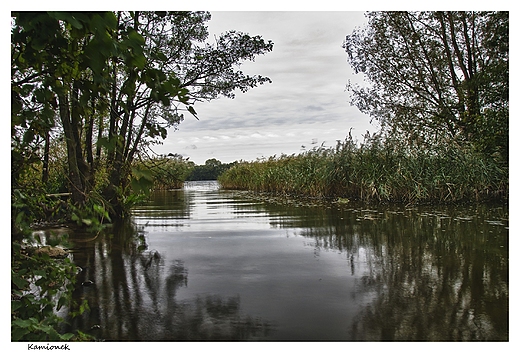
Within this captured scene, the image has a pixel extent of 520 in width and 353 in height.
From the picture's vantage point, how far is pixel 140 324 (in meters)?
2.82

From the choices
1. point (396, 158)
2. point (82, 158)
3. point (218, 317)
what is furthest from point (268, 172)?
point (218, 317)

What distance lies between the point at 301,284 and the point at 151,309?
4.40 feet

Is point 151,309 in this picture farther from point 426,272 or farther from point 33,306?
point 426,272

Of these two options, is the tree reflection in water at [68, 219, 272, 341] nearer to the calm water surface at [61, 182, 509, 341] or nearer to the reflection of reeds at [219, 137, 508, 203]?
the calm water surface at [61, 182, 509, 341]

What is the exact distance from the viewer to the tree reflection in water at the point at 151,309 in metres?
2.68

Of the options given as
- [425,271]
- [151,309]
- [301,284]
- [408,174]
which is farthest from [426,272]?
[408,174]

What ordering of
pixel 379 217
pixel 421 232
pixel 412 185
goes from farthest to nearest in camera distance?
1. pixel 412 185
2. pixel 379 217
3. pixel 421 232

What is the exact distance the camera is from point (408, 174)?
11711 mm

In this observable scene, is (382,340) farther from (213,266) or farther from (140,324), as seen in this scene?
(213,266)

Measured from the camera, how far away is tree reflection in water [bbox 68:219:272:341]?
268cm

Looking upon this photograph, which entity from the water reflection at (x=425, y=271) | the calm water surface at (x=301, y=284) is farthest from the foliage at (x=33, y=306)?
the water reflection at (x=425, y=271)

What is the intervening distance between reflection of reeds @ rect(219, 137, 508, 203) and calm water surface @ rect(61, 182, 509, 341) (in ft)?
14.9

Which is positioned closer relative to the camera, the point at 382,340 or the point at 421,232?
the point at 382,340

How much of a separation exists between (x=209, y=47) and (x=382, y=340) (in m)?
8.76
